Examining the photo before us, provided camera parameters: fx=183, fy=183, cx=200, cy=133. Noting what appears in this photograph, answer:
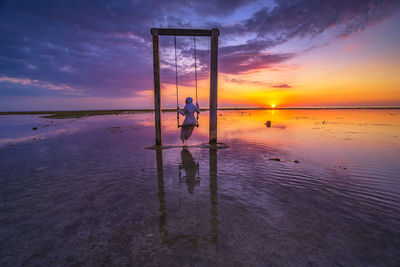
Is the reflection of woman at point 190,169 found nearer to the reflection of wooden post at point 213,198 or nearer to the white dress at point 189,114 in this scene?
the reflection of wooden post at point 213,198

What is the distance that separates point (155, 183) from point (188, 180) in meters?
1.02

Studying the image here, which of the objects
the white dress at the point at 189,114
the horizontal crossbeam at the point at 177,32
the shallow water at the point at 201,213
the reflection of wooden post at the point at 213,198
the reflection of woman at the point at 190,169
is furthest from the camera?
the horizontal crossbeam at the point at 177,32

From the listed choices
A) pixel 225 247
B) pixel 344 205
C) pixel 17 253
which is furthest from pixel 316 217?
pixel 17 253

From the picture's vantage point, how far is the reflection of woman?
548 centimetres

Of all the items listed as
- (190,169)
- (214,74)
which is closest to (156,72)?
(214,74)

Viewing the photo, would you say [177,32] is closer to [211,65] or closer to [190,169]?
[211,65]

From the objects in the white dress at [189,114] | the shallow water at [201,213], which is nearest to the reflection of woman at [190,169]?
the shallow water at [201,213]

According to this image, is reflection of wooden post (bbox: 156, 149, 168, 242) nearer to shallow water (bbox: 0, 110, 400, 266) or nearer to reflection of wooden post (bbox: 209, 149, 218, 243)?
shallow water (bbox: 0, 110, 400, 266)

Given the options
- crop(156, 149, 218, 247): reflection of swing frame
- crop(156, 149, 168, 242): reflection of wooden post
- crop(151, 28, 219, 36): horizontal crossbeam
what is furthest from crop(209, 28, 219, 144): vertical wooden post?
crop(156, 149, 218, 247): reflection of swing frame

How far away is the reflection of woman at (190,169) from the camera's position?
18.0 ft

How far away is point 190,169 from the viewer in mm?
6914

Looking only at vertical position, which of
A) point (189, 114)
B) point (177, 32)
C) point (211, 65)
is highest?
point (177, 32)

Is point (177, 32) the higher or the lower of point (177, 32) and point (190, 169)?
the higher

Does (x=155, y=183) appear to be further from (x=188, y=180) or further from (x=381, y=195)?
(x=381, y=195)
